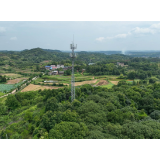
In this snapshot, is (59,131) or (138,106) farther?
(138,106)

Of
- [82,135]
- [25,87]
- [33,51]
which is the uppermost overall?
[33,51]

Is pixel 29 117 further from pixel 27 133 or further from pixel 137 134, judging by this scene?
pixel 137 134

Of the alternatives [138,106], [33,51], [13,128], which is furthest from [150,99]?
[33,51]

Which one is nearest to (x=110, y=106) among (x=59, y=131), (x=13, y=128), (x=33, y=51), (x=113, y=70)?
(x=59, y=131)

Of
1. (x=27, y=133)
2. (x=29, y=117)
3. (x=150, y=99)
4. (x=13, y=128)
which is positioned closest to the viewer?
(x=27, y=133)

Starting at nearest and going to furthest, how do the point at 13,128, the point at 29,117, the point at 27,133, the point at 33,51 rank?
the point at 27,133 < the point at 13,128 < the point at 29,117 < the point at 33,51

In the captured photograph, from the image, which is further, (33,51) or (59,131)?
(33,51)

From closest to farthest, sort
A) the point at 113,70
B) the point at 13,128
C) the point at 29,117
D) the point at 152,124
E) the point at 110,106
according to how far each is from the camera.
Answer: the point at 152,124 < the point at 13,128 < the point at 110,106 < the point at 29,117 < the point at 113,70

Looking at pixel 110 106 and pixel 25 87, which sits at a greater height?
pixel 110 106

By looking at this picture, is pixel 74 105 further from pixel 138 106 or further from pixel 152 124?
pixel 138 106
